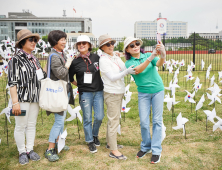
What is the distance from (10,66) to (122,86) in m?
1.40

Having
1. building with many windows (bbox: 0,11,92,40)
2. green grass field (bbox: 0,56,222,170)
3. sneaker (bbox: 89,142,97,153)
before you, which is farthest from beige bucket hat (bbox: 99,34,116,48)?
building with many windows (bbox: 0,11,92,40)

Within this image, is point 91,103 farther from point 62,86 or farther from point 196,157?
point 196,157

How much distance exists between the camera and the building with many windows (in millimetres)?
85938

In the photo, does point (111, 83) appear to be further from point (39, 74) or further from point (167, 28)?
point (167, 28)

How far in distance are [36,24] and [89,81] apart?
96210mm

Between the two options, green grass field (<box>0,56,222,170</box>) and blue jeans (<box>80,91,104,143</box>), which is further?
blue jeans (<box>80,91,104,143</box>)

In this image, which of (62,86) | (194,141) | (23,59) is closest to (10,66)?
(23,59)

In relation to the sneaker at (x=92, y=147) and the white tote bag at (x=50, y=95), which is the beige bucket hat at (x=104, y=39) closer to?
the white tote bag at (x=50, y=95)

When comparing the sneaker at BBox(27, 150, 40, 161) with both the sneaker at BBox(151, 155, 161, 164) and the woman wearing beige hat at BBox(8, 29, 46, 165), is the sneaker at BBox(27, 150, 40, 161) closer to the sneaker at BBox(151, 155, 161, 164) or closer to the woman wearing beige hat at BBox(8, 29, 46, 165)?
the woman wearing beige hat at BBox(8, 29, 46, 165)

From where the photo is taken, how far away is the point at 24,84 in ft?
8.34

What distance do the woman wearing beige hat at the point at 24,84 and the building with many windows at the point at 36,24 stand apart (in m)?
88.1

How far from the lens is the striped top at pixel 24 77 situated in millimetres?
2479

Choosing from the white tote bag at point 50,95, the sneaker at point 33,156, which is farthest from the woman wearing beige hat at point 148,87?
the sneaker at point 33,156

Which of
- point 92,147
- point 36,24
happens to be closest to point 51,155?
point 92,147
